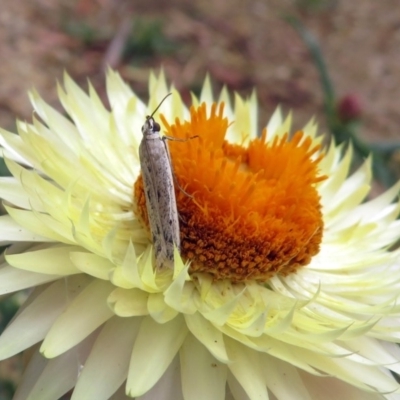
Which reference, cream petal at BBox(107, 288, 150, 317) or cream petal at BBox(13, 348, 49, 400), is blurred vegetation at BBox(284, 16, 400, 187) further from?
cream petal at BBox(13, 348, 49, 400)

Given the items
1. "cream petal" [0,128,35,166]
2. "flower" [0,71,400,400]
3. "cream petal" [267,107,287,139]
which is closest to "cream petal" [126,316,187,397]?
"flower" [0,71,400,400]

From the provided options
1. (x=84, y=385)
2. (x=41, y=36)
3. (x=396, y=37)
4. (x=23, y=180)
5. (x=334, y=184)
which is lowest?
(x=84, y=385)

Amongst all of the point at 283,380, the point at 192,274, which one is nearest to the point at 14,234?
the point at 192,274

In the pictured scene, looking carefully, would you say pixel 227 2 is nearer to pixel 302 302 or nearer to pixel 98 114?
pixel 98 114

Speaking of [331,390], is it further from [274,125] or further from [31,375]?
[274,125]

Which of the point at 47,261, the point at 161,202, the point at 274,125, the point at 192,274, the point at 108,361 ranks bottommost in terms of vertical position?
the point at 108,361

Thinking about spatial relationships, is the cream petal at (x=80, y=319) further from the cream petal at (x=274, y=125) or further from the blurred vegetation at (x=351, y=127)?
the blurred vegetation at (x=351, y=127)

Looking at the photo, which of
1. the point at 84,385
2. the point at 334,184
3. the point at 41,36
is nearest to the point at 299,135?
the point at 334,184

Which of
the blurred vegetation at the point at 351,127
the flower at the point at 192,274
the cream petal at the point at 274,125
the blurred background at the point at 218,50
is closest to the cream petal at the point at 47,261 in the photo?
the flower at the point at 192,274
